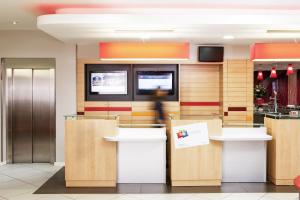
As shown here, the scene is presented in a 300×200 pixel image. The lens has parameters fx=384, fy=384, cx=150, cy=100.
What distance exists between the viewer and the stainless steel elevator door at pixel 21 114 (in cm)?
915

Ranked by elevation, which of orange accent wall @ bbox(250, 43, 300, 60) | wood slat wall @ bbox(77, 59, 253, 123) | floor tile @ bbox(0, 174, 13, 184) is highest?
orange accent wall @ bbox(250, 43, 300, 60)

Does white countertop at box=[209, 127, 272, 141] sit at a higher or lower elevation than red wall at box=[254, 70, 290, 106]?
lower

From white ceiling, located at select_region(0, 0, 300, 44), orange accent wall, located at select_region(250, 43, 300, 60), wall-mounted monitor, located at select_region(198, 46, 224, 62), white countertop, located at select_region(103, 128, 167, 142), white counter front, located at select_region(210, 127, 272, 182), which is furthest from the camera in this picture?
wall-mounted monitor, located at select_region(198, 46, 224, 62)

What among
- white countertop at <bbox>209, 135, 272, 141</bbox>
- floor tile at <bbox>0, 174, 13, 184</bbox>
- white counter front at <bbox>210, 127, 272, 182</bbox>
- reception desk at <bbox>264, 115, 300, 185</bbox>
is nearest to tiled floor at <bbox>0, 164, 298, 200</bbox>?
floor tile at <bbox>0, 174, 13, 184</bbox>

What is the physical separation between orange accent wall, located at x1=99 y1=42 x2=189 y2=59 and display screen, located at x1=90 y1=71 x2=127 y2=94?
1728 mm

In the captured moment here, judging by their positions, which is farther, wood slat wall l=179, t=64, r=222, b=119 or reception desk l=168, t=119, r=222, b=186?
wood slat wall l=179, t=64, r=222, b=119

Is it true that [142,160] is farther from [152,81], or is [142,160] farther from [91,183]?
[152,81]

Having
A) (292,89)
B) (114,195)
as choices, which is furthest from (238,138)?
(292,89)

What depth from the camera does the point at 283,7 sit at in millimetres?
6340

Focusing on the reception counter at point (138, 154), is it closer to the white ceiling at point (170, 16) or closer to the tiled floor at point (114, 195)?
the tiled floor at point (114, 195)

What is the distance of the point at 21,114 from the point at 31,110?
25 centimetres

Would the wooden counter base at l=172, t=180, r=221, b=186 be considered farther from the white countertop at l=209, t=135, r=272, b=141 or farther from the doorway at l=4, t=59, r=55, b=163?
the doorway at l=4, t=59, r=55, b=163

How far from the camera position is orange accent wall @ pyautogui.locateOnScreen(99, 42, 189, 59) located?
782cm

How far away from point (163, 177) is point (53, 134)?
3375mm
